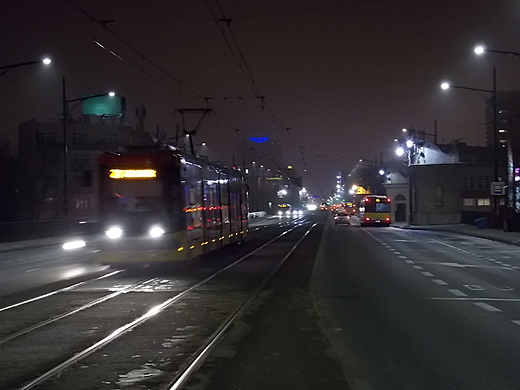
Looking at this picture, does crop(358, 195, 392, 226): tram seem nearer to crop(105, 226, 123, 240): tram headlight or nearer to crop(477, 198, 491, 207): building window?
crop(477, 198, 491, 207): building window

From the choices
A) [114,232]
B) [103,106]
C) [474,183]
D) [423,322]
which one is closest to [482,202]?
[474,183]

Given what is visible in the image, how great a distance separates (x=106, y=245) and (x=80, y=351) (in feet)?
39.0

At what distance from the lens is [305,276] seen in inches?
779

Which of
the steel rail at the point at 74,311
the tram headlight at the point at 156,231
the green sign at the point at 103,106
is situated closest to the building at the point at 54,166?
the green sign at the point at 103,106

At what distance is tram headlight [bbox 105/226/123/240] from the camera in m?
21.2

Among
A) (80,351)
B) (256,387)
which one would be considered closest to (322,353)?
(256,387)

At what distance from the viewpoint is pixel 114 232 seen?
21.2 metres

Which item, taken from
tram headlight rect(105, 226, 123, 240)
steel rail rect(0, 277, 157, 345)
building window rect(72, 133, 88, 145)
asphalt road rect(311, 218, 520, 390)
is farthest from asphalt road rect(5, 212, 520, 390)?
building window rect(72, 133, 88, 145)

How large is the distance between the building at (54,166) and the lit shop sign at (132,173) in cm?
2675

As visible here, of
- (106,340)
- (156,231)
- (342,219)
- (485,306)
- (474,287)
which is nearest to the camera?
(106,340)

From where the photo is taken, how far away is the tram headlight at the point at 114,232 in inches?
833

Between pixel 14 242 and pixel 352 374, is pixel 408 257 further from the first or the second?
pixel 14 242

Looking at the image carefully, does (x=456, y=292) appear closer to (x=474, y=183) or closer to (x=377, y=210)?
(x=377, y=210)

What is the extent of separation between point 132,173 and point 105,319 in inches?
374
